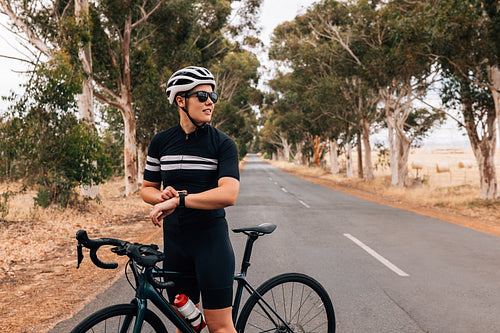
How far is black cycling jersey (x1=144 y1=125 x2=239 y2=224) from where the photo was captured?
213 centimetres

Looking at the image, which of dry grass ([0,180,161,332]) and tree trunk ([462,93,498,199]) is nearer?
dry grass ([0,180,161,332])

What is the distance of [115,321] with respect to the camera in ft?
6.45

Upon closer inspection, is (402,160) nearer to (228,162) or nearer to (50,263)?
(50,263)

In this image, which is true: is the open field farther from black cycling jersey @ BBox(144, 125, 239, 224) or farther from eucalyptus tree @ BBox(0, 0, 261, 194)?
eucalyptus tree @ BBox(0, 0, 261, 194)

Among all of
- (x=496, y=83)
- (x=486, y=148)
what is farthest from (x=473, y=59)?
(x=486, y=148)

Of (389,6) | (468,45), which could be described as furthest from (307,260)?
(389,6)

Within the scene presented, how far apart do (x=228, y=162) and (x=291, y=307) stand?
1.23 m

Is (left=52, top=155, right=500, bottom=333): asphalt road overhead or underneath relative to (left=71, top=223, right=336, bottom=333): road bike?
underneath

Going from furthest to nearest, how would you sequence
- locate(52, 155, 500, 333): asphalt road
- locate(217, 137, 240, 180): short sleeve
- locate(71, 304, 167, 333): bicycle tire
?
locate(52, 155, 500, 333): asphalt road < locate(217, 137, 240, 180): short sleeve < locate(71, 304, 167, 333): bicycle tire

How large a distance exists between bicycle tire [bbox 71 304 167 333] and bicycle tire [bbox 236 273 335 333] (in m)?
0.62

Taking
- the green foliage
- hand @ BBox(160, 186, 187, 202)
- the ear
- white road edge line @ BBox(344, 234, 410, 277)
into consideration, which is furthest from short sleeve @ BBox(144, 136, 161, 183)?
the green foliage

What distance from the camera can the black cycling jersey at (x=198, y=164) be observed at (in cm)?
213

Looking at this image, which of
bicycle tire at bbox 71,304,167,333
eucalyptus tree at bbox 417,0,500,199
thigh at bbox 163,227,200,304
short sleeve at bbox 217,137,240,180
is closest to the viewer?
bicycle tire at bbox 71,304,167,333

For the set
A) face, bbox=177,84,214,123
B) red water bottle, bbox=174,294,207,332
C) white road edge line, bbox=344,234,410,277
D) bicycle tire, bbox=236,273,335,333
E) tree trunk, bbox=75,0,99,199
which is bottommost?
white road edge line, bbox=344,234,410,277
